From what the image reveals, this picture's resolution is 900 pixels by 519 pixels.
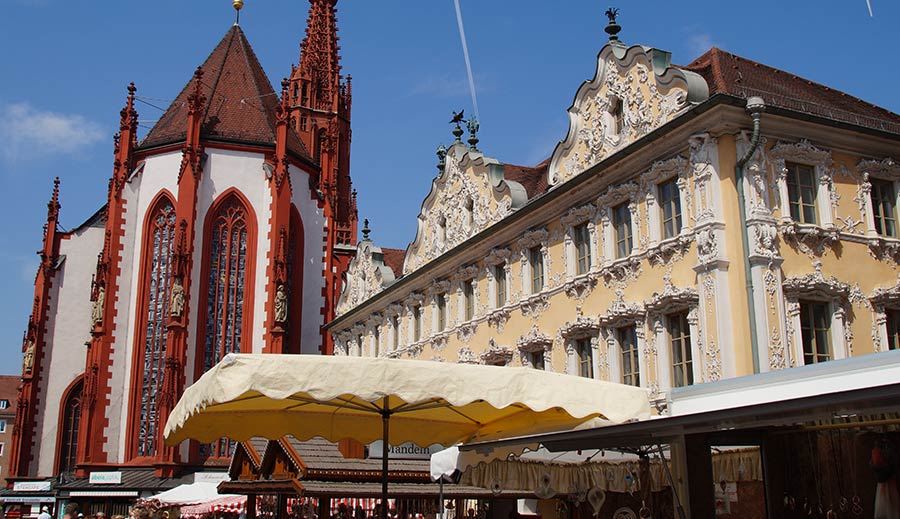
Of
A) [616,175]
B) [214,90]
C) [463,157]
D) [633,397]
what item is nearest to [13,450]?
[214,90]

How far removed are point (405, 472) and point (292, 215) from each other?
3651 cm

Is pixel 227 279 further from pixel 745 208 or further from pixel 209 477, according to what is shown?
pixel 745 208

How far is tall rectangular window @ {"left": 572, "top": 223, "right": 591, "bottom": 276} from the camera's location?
2031cm

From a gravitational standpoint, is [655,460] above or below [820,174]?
below

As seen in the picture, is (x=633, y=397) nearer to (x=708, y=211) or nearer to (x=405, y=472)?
(x=405, y=472)

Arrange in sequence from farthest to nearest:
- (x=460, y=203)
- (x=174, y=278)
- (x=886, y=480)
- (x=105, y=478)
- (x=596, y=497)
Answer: (x=174, y=278), (x=105, y=478), (x=460, y=203), (x=596, y=497), (x=886, y=480)

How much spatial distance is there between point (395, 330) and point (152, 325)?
17.5 metres

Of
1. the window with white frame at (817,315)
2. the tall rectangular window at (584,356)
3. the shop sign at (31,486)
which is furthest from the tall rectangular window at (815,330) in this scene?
the shop sign at (31,486)

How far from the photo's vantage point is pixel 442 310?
27.5 meters

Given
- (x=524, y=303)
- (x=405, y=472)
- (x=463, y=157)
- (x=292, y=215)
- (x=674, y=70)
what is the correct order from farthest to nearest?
(x=292, y=215) < (x=463, y=157) < (x=524, y=303) < (x=674, y=70) < (x=405, y=472)

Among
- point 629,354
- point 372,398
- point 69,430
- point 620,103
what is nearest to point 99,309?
point 69,430

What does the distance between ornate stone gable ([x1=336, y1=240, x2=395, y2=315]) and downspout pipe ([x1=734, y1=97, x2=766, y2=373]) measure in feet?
59.0

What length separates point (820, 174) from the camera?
1727 cm

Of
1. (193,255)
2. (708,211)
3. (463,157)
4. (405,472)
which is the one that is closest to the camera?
(405,472)
